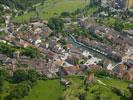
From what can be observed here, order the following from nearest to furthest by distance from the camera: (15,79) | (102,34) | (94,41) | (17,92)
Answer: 1. (17,92)
2. (15,79)
3. (94,41)
4. (102,34)

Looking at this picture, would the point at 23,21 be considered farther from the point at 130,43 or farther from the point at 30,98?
the point at 30,98

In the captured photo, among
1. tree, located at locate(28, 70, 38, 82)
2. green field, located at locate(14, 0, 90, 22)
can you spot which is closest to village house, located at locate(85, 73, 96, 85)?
tree, located at locate(28, 70, 38, 82)

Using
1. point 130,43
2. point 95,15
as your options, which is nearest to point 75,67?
point 130,43

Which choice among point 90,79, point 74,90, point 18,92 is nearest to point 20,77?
point 18,92

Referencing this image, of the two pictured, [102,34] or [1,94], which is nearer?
[1,94]

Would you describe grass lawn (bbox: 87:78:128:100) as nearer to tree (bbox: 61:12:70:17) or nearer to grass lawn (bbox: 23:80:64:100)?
grass lawn (bbox: 23:80:64:100)

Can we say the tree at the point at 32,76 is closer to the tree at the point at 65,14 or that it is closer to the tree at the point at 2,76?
the tree at the point at 2,76
